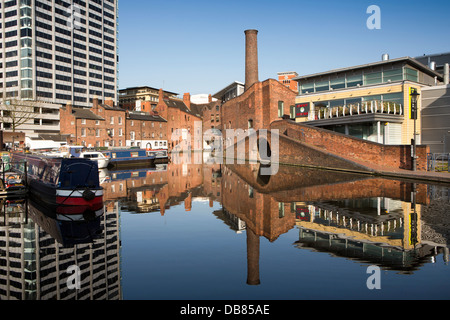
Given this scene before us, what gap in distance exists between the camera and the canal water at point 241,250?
16.7ft

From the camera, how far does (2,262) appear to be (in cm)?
658

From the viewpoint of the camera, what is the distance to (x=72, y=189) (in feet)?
38.3

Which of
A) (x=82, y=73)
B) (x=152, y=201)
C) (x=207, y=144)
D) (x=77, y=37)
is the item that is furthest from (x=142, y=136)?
(x=152, y=201)

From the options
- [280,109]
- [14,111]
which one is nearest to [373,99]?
[280,109]

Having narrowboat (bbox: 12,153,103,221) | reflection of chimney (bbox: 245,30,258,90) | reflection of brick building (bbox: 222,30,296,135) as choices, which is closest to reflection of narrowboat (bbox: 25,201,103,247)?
narrowboat (bbox: 12,153,103,221)

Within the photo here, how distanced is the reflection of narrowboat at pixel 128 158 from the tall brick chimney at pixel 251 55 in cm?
1436

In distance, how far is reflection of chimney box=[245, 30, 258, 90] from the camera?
39.3 meters

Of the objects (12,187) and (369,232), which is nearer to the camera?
(369,232)

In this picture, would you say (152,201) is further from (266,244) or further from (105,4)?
(105,4)

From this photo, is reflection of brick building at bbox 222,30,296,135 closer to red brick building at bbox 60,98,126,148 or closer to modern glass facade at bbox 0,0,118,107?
red brick building at bbox 60,98,126,148

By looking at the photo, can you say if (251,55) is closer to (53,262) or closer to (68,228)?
(68,228)

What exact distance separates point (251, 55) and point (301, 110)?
12.6 meters

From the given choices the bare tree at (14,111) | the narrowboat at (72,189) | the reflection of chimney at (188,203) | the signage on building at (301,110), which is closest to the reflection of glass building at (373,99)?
the signage on building at (301,110)

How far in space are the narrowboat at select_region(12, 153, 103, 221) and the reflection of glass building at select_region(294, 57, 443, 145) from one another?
59.7ft
